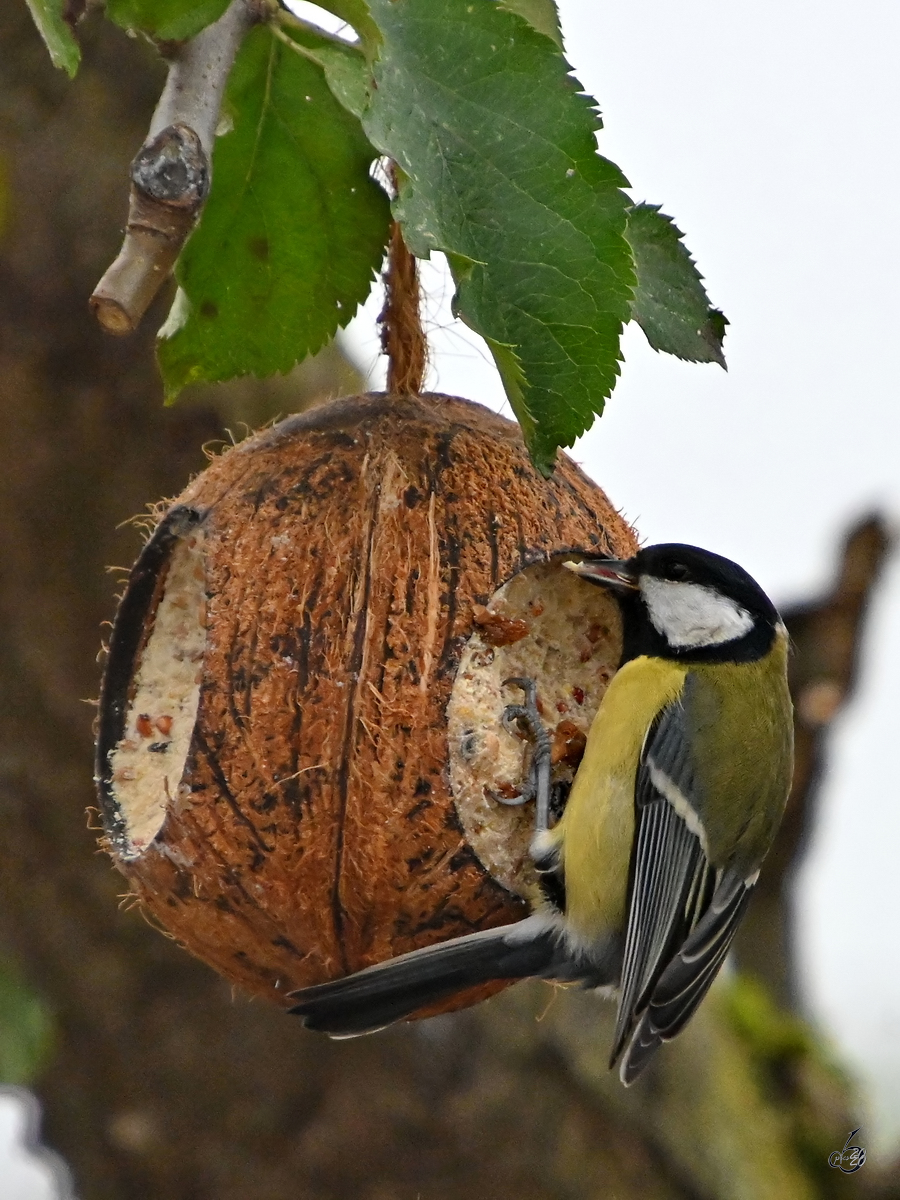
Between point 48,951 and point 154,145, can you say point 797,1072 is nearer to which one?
point 48,951

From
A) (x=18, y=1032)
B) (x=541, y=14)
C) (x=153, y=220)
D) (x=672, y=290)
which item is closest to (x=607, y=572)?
(x=672, y=290)

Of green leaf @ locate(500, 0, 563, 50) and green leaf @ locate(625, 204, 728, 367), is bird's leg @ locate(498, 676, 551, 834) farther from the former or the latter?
green leaf @ locate(500, 0, 563, 50)

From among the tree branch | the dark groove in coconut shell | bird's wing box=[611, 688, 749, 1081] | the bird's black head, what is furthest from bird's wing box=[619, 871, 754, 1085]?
the tree branch

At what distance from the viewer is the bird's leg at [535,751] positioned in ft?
5.71

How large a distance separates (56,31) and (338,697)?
75cm

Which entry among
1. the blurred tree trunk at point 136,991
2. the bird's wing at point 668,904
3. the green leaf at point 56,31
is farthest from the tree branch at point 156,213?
the blurred tree trunk at point 136,991

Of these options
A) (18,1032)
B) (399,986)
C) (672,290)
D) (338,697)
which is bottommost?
(18,1032)

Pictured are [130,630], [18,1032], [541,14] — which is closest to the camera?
[541,14]

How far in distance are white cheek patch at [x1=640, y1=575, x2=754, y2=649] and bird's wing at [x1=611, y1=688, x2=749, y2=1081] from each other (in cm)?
12

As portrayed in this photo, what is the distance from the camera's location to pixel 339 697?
164 centimetres

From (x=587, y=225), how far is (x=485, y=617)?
481 millimetres

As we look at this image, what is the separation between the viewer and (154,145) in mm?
1245

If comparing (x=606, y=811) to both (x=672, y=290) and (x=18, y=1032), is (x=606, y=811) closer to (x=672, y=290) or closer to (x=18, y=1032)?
(x=672, y=290)

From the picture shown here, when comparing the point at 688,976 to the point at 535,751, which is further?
A: the point at 688,976
